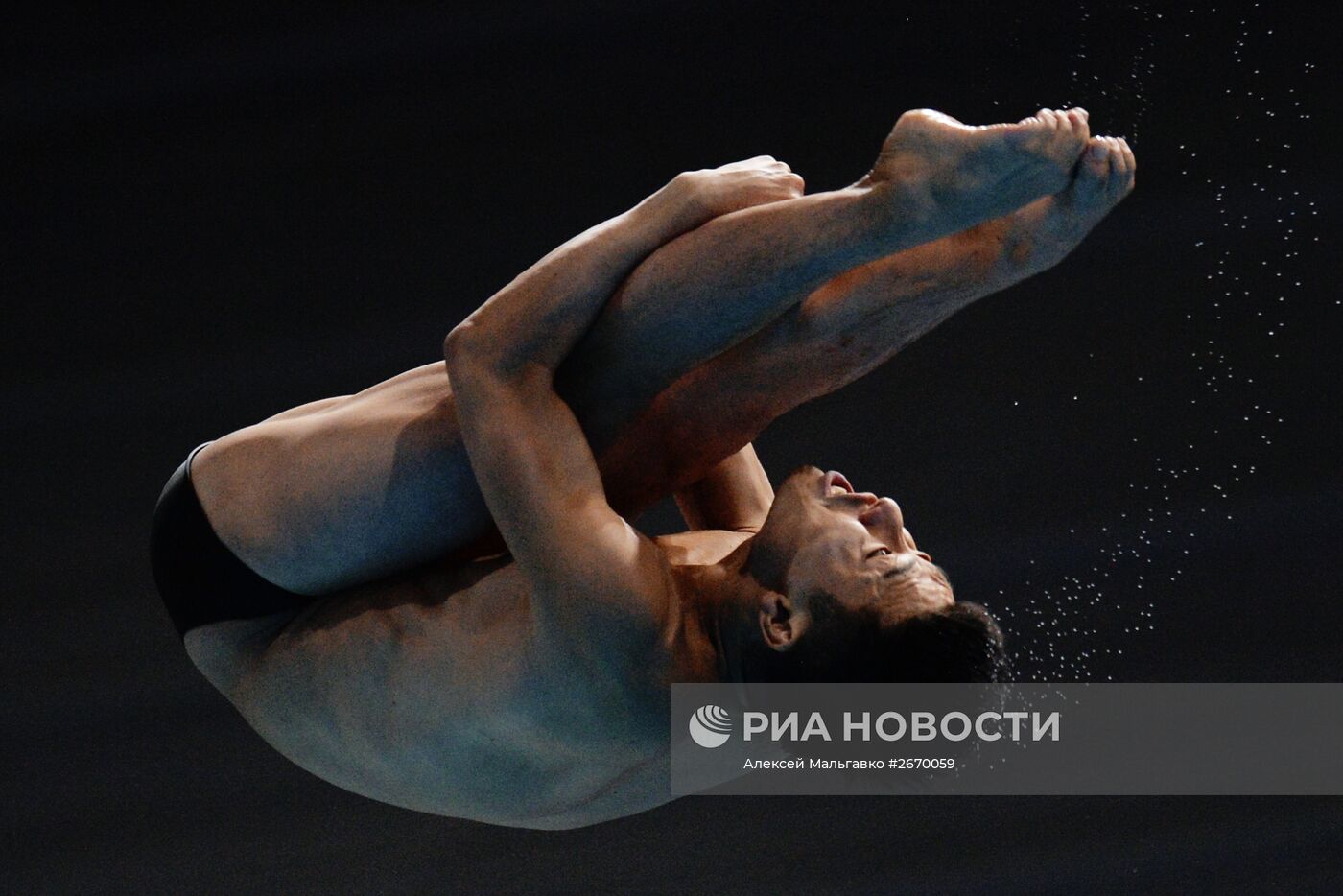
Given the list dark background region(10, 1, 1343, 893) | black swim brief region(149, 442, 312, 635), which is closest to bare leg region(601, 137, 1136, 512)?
black swim brief region(149, 442, 312, 635)

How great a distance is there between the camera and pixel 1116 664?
2.66 metres

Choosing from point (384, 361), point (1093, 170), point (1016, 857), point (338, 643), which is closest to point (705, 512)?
point (338, 643)

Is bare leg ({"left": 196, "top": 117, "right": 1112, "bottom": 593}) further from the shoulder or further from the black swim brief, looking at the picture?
the shoulder

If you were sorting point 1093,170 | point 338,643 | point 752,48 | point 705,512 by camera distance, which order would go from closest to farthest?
point 1093,170 < point 338,643 < point 705,512 < point 752,48

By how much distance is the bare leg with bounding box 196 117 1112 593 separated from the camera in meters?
1.44

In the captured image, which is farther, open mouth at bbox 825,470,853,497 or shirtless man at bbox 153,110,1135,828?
open mouth at bbox 825,470,853,497

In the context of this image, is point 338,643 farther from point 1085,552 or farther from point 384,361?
point 1085,552

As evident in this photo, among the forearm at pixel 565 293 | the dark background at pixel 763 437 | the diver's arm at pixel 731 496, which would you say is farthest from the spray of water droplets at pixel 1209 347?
the forearm at pixel 565 293

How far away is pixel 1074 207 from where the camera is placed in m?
1.36

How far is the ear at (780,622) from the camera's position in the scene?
1388 millimetres

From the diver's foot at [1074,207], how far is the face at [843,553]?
23cm

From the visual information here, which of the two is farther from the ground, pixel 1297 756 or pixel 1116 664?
pixel 1116 664

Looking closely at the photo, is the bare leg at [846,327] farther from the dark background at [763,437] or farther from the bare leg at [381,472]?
the dark background at [763,437]

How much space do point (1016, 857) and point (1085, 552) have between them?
477 mm
